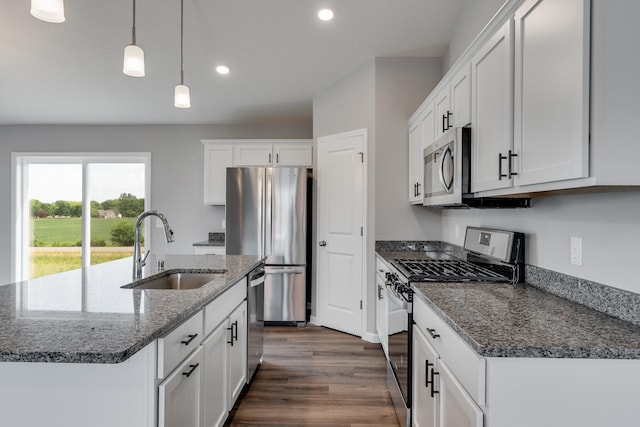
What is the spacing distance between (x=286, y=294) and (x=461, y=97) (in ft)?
9.22

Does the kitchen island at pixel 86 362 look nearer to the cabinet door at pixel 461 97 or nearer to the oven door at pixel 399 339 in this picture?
the oven door at pixel 399 339

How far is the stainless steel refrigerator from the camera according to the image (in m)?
4.16

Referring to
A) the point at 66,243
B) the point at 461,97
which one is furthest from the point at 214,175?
the point at 461,97

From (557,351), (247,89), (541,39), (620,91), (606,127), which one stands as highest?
(247,89)

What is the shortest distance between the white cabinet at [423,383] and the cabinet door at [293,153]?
330cm

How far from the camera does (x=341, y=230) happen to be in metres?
3.98

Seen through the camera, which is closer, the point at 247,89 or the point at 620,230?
the point at 620,230

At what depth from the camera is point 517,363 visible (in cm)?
106

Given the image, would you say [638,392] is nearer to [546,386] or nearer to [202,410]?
[546,386]

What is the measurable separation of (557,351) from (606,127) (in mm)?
675

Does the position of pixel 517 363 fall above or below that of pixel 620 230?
below

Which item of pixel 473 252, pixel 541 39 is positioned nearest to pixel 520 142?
pixel 541 39

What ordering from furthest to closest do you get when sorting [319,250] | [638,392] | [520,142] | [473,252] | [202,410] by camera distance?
[319,250] → [473,252] → [202,410] → [520,142] → [638,392]

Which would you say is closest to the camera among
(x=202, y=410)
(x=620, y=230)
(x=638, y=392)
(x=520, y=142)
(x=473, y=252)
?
(x=638, y=392)
